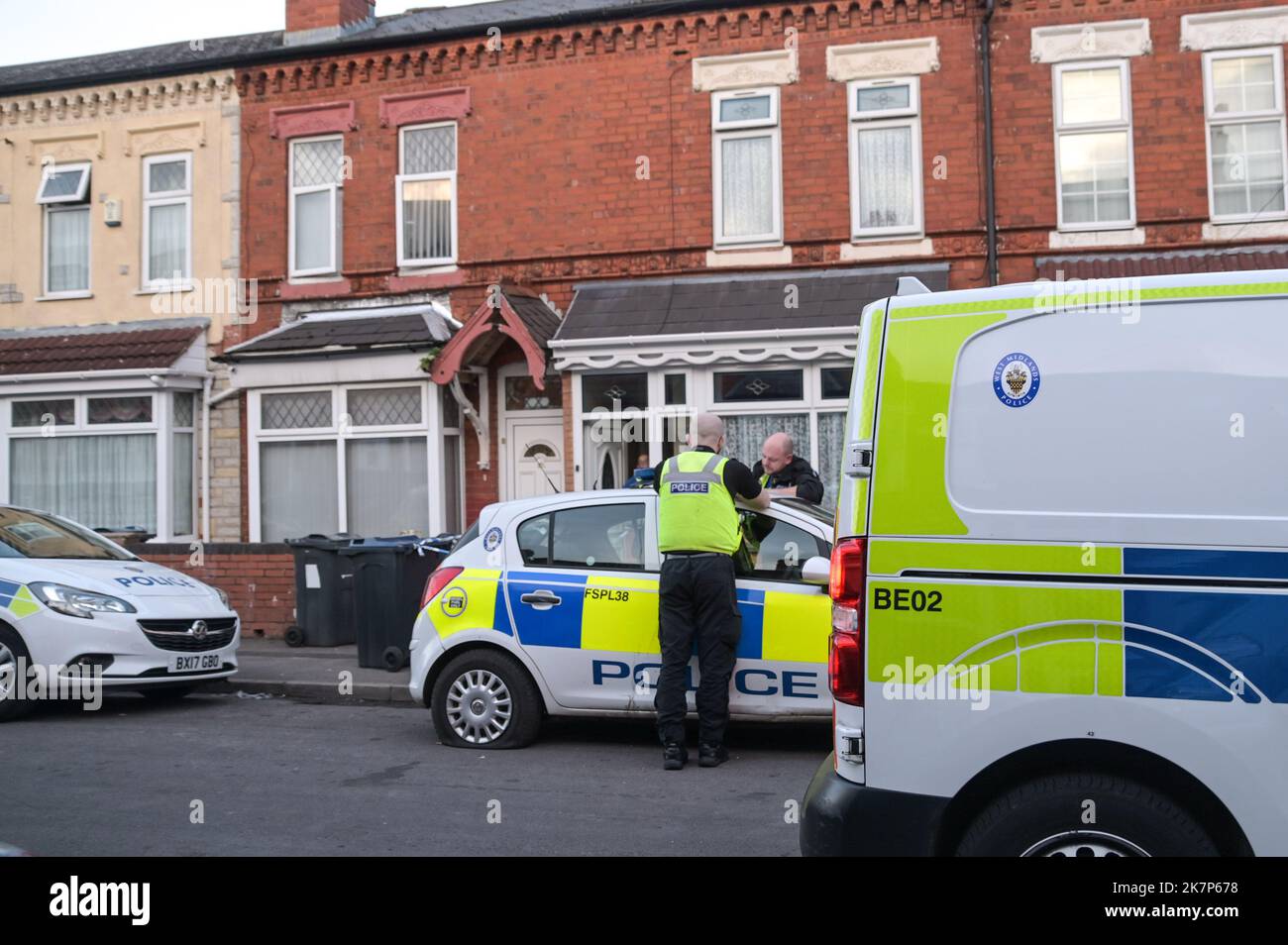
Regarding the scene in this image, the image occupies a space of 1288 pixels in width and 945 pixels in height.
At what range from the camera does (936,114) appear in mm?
14234

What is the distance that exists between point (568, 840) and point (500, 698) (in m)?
2.26

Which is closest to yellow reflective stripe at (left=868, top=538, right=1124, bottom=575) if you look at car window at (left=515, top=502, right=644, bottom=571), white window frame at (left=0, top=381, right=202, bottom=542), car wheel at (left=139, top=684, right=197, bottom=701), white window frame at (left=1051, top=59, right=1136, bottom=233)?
car window at (left=515, top=502, right=644, bottom=571)

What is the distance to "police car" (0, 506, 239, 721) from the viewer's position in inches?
359

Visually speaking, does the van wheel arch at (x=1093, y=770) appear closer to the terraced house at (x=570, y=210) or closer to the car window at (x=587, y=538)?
the car window at (x=587, y=538)

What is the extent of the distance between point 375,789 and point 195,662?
11.0 feet

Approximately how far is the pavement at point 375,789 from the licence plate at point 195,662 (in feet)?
1.23

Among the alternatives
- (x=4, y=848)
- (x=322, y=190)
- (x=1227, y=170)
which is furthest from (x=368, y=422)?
(x=4, y=848)

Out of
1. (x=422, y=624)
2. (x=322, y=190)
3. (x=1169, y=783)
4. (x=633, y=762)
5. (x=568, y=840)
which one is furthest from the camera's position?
(x=322, y=190)

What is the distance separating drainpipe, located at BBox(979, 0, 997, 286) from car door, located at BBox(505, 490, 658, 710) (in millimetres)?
7600

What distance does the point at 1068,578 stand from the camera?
12.2 ft

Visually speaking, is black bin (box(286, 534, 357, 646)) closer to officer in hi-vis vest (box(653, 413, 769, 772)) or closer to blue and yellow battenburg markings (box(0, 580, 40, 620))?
blue and yellow battenburg markings (box(0, 580, 40, 620))

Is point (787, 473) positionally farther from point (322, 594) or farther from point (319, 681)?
point (322, 594)

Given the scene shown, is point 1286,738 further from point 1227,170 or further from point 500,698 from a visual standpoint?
point 1227,170

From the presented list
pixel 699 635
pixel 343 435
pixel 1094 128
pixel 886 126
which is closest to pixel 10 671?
pixel 699 635
